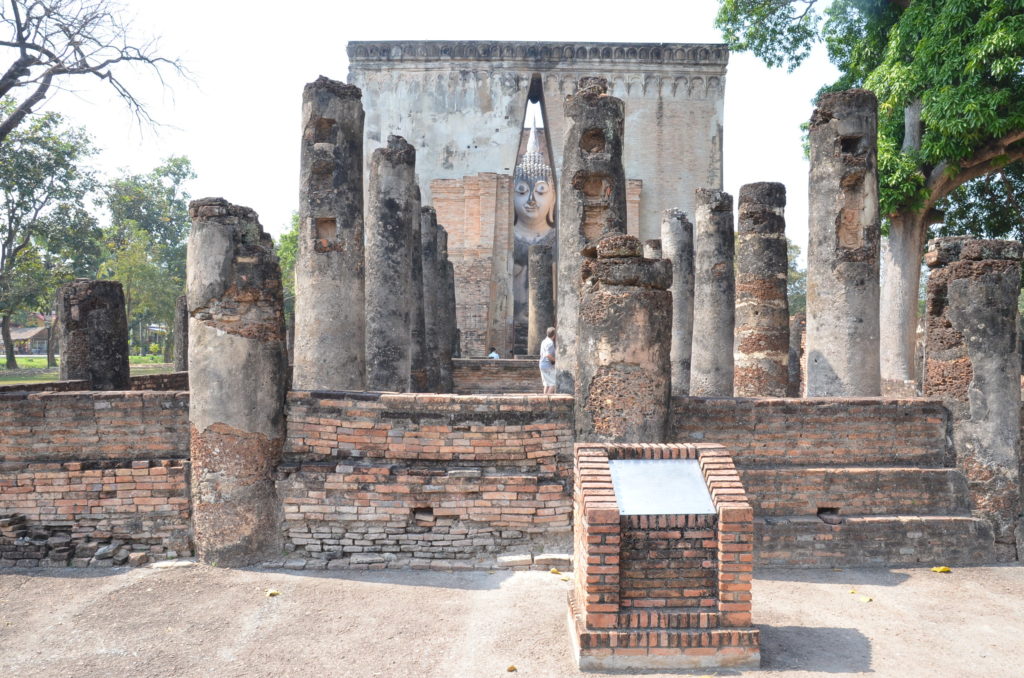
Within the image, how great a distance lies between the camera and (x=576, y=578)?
482 cm

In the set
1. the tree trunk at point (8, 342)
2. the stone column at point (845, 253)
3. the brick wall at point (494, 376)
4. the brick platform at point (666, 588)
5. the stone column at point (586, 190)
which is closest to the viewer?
the brick platform at point (666, 588)

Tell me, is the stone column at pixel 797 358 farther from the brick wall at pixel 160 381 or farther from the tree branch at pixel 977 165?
the brick wall at pixel 160 381

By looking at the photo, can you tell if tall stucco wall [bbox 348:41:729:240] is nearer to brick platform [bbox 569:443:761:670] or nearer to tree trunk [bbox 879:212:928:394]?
tree trunk [bbox 879:212:928:394]

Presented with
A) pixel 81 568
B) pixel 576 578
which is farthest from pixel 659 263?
pixel 81 568

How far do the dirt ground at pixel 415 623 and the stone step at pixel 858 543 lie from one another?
0.49 ft

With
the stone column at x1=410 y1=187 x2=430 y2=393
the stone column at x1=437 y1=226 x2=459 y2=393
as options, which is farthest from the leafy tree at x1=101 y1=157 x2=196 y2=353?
the stone column at x1=410 y1=187 x2=430 y2=393

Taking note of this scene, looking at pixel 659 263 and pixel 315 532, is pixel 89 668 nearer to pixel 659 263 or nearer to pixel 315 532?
pixel 315 532

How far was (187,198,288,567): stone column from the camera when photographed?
6.16 metres

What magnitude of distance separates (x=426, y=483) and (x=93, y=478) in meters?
2.73

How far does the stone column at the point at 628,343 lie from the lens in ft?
19.9

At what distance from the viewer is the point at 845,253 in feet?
29.8

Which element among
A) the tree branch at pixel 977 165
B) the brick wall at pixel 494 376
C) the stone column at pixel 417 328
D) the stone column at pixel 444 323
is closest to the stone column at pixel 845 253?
the tree branch at pixel 977 165

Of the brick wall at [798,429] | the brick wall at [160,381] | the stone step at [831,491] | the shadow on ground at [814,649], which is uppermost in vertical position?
the brick wall at [160,381]

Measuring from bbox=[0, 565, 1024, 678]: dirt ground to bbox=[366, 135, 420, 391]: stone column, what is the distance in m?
4.35
